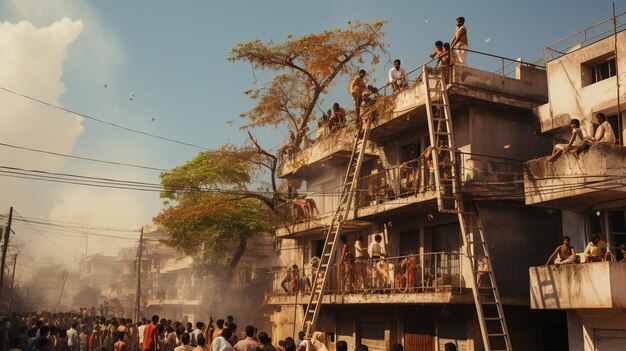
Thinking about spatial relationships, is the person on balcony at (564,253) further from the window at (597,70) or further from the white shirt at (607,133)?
the window at (597,70)

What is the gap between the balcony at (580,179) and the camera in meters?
14.8

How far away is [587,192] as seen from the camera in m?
15.1

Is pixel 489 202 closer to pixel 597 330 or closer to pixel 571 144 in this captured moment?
pixel 571 144

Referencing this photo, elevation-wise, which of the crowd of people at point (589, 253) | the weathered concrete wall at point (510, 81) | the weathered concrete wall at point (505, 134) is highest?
the weathered concrete wall at point (510, 81)

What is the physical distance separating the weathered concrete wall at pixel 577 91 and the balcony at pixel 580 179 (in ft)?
5.05

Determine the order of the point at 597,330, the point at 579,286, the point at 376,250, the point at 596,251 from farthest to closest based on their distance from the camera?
1. the point at 376,250
2. the point at 597,330
3. the point at 596,251
4. the point at 579,286

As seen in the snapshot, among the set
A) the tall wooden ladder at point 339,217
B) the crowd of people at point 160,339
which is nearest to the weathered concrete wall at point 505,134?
the tall wooden ladder at point 339,217

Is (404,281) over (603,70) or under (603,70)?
under

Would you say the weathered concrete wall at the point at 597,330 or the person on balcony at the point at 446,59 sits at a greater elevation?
the person on balcony at the point at 446,59

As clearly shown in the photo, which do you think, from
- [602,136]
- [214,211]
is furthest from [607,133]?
[214,211]

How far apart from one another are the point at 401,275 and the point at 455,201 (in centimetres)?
307

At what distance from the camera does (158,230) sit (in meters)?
67.6

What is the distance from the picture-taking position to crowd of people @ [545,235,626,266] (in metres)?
15.0

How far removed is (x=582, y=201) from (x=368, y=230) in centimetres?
932
